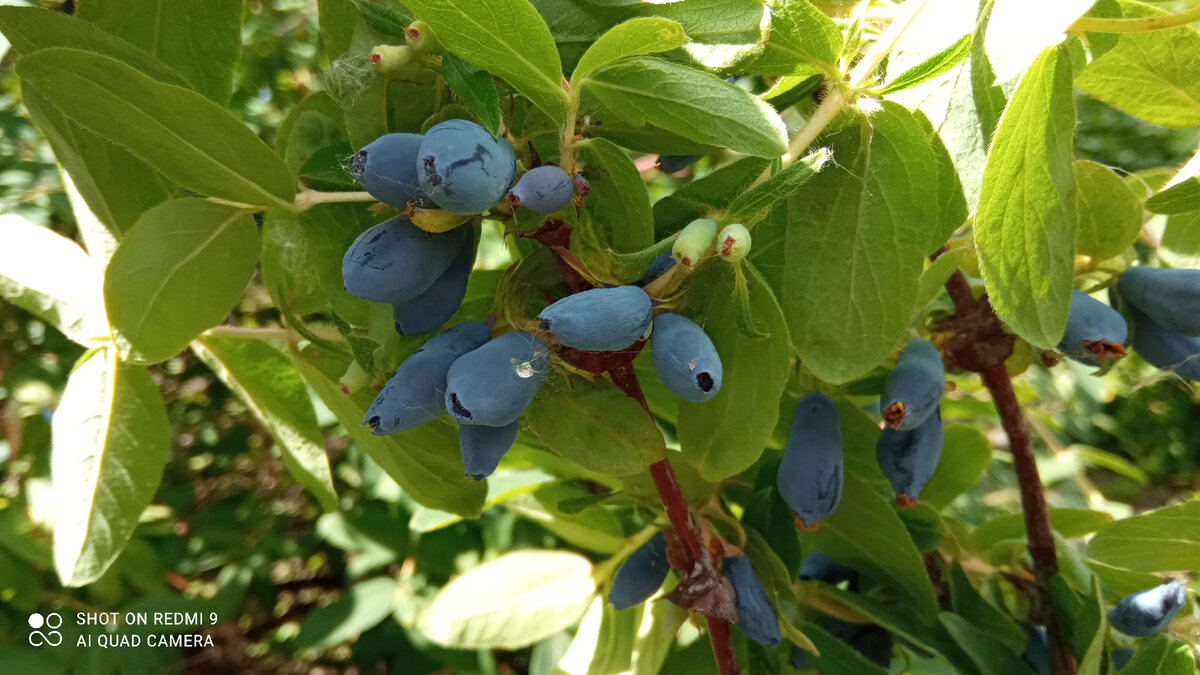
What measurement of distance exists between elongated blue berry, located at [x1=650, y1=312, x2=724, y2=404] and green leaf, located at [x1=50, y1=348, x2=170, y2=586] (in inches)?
23.3

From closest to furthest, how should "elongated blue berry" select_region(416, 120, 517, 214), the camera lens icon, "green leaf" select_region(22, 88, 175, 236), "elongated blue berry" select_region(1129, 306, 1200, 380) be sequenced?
1. "elongated blue berry" select_region(416, 120, 517, 214)
2. "green leaf" select_region(22, 88, 175, 236)
3. "elongated blue berry" select_region(1129, 306, 1200, 380)
4. the camera lens icon

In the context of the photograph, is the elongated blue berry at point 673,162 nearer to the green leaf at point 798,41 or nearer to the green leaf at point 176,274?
the green leaf at point 798,41

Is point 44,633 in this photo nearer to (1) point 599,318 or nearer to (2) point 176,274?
(2) point 176,274

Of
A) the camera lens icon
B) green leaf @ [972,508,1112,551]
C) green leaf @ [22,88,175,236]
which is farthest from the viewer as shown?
the camera lens icon

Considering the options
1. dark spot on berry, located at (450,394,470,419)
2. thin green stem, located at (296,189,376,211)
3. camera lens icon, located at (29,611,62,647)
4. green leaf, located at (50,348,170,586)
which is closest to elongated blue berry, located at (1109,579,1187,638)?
dark spot on berry, located at (450,394,470,419)

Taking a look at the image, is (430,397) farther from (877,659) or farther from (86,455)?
(877,659)

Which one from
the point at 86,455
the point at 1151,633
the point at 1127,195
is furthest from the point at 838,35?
the point at 86,455

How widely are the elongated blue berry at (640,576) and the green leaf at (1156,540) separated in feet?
1.53

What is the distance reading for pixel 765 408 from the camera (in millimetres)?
646

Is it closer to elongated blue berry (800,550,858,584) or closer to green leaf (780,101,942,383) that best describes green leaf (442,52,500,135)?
green leaf (780,101,942,383)

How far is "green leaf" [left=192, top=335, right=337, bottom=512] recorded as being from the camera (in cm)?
93

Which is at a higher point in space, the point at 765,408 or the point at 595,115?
the point at 595,115

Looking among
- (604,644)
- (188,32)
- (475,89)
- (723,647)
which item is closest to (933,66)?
(475,89)

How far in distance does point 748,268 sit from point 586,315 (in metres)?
0.15
